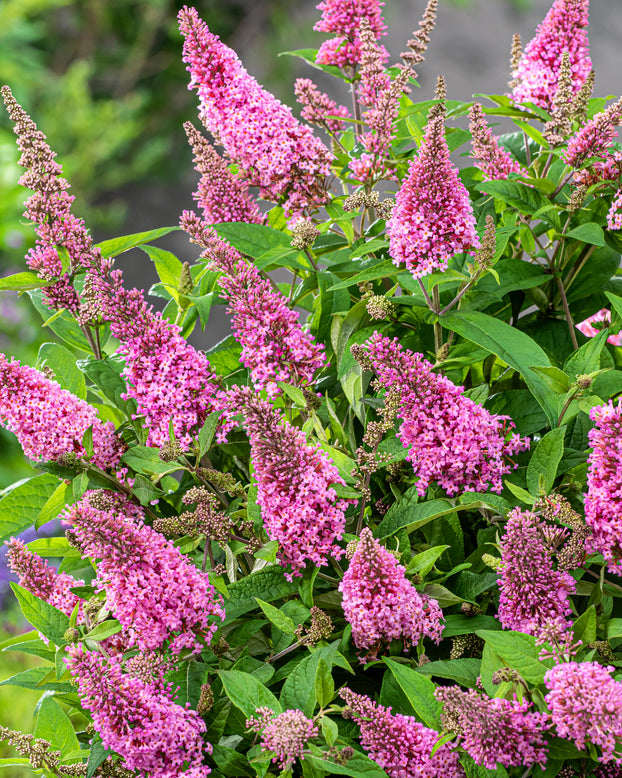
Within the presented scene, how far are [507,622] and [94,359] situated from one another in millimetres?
459

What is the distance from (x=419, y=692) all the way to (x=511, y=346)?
296 mm

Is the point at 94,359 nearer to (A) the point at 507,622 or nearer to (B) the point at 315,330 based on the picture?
Result: (B) the point at 315,330

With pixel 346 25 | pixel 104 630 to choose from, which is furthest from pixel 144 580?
pixel 346 25

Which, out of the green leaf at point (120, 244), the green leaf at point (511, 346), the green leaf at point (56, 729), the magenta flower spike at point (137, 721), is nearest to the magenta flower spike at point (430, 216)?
the green leaf at point (511, 346)

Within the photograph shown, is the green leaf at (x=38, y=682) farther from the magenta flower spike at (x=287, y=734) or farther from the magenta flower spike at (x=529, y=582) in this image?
the magenta flower spike at (x=529, y=582)

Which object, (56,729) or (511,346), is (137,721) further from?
(511,346)

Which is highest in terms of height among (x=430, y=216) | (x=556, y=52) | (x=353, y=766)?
(x=556, y=52)

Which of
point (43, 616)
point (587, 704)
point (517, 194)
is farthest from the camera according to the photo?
point (517, 194)

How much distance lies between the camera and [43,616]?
69 centimetres

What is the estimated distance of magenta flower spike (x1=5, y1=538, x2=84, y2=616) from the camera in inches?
27.0

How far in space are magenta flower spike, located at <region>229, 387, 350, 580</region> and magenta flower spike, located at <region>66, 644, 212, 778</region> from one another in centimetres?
14

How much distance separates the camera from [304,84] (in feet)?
2.96

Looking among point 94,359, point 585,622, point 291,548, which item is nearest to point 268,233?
point 94,359

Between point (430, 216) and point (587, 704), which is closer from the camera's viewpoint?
point (587, 704)
